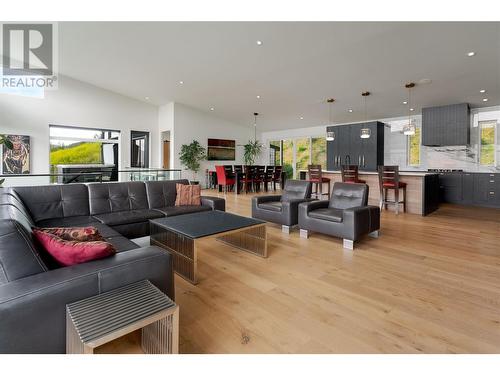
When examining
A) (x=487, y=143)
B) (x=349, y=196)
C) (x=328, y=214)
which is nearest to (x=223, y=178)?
(x=349, y=196)

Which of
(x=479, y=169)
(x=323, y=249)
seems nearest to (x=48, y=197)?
(x=323, y=249)

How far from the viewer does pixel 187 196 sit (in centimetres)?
414

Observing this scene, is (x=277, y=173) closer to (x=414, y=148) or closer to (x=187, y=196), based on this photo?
(x=414, y=148)

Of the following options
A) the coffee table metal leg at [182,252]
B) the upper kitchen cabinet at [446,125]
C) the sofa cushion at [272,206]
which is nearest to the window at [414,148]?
the upper kitchen cabinet at [446,125]

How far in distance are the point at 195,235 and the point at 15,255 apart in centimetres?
132

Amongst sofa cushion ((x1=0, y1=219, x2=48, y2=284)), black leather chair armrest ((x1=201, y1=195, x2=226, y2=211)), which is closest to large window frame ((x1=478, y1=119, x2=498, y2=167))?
black leather chair armrest ((x1=201, y1=195, x2=226, y2=211))

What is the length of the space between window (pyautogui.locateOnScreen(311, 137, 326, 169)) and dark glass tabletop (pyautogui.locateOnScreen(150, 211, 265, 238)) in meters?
8.35

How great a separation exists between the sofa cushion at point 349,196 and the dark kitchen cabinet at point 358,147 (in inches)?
201

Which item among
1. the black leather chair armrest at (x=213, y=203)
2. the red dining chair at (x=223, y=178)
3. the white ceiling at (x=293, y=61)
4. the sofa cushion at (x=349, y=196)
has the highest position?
the white ceiling at (x=293, y=61)

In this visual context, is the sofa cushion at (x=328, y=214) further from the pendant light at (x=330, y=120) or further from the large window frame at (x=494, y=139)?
the large window frame at (x=494, y=139)

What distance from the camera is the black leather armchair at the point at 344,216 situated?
338 cm

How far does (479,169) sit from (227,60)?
280 inches

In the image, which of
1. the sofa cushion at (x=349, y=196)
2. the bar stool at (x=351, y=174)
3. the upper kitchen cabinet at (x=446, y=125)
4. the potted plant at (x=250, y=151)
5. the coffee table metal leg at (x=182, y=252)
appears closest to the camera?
the coffee table metal leg at (x=182, y=252)

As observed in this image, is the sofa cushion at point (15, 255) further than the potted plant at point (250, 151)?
No
